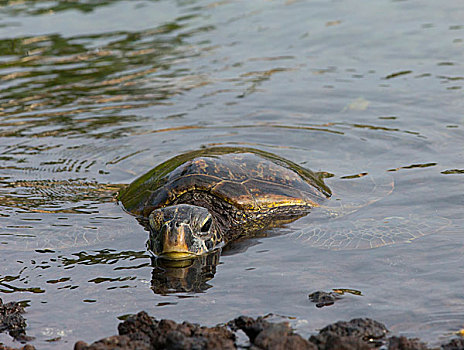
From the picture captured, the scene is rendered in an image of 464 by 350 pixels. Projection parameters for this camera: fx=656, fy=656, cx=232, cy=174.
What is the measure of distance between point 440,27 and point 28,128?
833 centimetres

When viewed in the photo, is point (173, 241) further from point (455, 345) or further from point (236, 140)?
point (236, 140)

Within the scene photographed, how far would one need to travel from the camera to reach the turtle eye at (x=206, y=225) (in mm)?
5737

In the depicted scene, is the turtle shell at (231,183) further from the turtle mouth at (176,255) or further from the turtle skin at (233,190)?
the turtle mouth at (176,255)

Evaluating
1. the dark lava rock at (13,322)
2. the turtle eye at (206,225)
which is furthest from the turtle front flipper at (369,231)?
the dark lava rock at (13,322)

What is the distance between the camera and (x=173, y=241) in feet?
18.0

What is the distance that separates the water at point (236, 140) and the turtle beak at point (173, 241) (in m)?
0.18

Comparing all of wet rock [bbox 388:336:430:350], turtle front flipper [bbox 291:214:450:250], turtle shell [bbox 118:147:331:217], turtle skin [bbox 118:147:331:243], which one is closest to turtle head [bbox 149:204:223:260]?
turtle skin [bbox 118:147:331:243]

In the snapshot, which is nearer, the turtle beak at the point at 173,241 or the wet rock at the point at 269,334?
the wet rock at the point at 269,334

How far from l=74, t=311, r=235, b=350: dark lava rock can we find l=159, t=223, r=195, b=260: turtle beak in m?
1.27

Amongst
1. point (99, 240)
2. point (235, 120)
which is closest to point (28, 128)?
point (235, 120)

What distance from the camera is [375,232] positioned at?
5855 millimetres

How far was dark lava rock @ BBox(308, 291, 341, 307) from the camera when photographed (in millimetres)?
4535

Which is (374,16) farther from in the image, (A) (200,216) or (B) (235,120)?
(A) (200,216)

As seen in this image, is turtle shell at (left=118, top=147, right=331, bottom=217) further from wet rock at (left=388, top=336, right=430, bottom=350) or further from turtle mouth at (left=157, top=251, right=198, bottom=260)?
wet rock at (left=388, top=336, right=430, bottom=350)
